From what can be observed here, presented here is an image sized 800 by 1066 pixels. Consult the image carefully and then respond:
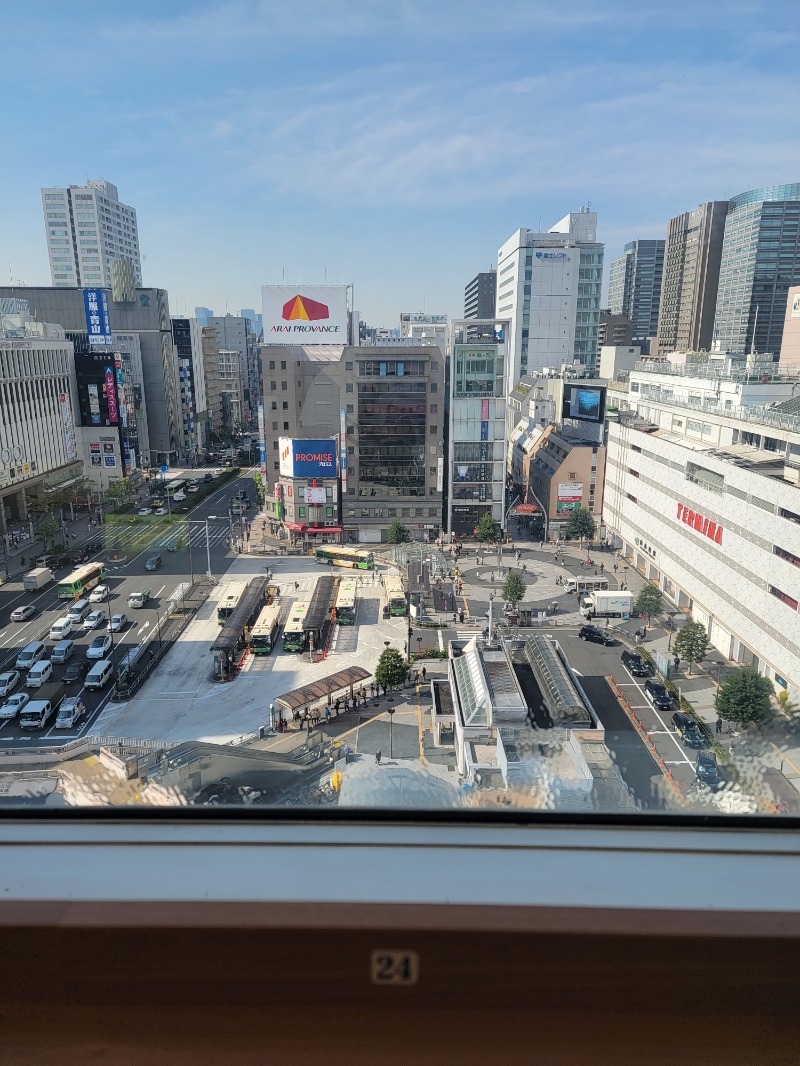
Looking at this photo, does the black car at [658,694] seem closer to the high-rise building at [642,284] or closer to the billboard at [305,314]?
the billboard at [305,314]

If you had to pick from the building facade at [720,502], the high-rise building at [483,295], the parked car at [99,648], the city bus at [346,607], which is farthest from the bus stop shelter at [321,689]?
the high-rise building at [483,295]

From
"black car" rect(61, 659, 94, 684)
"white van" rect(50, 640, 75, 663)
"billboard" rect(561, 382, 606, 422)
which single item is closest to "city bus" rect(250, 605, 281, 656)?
"black car" rect(61, 659, 94, 684)

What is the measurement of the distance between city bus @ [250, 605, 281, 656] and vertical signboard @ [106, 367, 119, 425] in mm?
10180

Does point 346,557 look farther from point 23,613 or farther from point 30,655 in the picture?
point 30,655

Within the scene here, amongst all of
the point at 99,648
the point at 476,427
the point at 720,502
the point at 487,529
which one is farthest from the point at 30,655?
the point at 476,427

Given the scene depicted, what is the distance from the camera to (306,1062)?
0.54 meters

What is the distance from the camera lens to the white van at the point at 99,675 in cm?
749

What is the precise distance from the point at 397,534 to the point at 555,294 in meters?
15.2

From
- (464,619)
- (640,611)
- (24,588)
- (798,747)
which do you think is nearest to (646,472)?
(640,611)

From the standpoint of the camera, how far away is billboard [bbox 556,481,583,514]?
14820mm

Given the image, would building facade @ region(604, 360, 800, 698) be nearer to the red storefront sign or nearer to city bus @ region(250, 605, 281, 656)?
the red storefront sign

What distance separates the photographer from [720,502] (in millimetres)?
8797

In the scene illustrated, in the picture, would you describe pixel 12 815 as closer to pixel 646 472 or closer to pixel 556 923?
pixel 556 923

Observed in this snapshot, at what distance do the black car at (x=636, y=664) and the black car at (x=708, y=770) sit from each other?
23.9 ft
